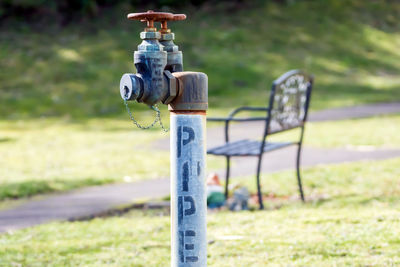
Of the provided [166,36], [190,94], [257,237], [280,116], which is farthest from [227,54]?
[190,94]

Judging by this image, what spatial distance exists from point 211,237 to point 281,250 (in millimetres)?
680

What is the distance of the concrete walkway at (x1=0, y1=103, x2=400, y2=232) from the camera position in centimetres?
632

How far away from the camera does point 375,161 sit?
27.5ft

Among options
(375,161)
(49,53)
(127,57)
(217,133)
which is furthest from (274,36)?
(375,161)

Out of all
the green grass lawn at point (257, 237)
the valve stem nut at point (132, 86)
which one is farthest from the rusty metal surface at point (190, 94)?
the green grass lawn at point (257, 237)

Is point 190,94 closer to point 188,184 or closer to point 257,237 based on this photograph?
point 188,184

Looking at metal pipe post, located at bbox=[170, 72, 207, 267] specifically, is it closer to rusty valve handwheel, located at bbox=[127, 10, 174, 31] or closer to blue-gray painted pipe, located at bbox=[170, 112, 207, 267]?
blue-gray painted pipe, located at bbox=[170, 112, 207, 267]

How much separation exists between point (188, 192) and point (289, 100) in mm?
3733

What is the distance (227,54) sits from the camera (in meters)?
21.7

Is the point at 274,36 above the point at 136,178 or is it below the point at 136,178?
above

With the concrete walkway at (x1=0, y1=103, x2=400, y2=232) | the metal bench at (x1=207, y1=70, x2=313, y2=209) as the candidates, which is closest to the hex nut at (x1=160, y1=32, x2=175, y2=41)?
the metal bench at (x1=207, y1=70, x2=313, y2=209)

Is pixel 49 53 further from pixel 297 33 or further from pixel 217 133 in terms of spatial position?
pixel 217 133

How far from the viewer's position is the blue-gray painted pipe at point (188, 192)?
303 cm

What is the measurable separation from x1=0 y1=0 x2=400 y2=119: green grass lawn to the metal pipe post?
40.3 feet
